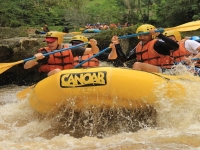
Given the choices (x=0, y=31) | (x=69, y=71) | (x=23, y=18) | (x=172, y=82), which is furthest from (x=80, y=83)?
(x=23, y=18)

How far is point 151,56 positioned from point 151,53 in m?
0.06

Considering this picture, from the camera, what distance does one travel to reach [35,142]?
11.8 ft

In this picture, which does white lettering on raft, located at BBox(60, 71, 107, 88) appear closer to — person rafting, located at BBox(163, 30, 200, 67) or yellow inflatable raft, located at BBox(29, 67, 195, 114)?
yellow inflatable raft, located at BBox(29, 67, 195, 114)

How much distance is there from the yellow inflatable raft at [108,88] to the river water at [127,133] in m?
0.11

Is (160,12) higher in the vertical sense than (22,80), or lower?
higher

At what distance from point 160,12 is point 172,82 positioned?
910 inches

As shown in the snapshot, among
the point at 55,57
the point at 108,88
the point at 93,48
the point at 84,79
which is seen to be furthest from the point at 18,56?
the point at 108,88

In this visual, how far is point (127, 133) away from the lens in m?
3.79

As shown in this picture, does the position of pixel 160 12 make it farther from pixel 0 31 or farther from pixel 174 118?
pixel 174 118

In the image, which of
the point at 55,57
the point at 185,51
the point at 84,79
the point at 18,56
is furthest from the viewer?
the point at 18,56

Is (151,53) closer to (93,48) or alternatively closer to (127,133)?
(93,48)

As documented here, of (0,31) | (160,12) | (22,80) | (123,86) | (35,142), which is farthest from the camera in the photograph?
(160,12)

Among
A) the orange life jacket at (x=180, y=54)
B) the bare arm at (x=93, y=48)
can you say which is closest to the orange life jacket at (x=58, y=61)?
the bare arm at (x=93, y=48)

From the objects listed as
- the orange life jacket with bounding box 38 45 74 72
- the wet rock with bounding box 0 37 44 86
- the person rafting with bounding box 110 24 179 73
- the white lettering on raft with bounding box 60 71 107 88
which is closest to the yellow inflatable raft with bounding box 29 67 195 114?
the white lettering on raft with bounding box 60 71 107 88
